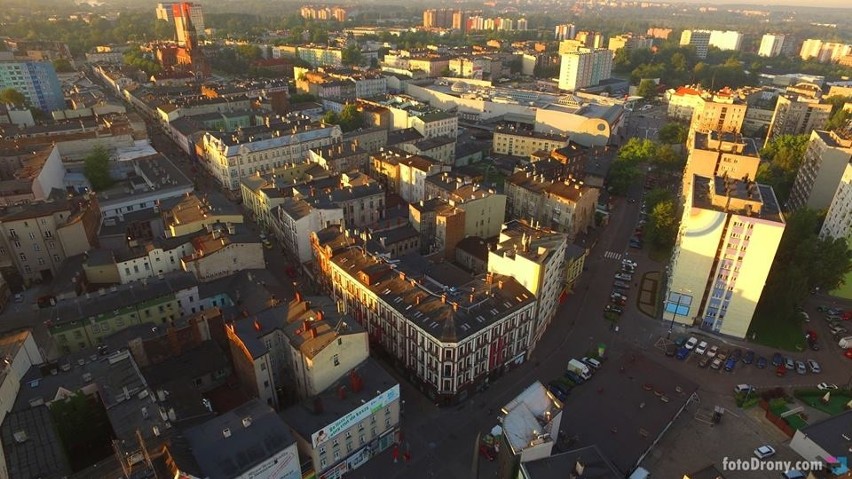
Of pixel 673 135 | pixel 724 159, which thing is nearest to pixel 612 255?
pixel 724 159

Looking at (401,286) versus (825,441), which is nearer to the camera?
(825,441)

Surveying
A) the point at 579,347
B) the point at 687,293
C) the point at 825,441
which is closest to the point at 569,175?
the point at 687,293

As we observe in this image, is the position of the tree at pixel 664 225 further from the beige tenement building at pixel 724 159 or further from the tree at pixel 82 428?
the tree at pixel 82 428

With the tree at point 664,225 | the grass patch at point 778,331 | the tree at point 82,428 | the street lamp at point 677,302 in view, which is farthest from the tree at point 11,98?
the grass patch at point 778,331

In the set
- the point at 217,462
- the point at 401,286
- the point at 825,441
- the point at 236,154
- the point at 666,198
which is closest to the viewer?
the point at 217,462

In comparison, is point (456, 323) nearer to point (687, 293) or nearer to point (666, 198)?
point (687, 293)

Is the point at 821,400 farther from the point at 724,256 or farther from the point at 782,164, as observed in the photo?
the point at 782,164

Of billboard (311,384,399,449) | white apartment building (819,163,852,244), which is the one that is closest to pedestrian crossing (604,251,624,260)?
white apartment building (819,163,852,244)
